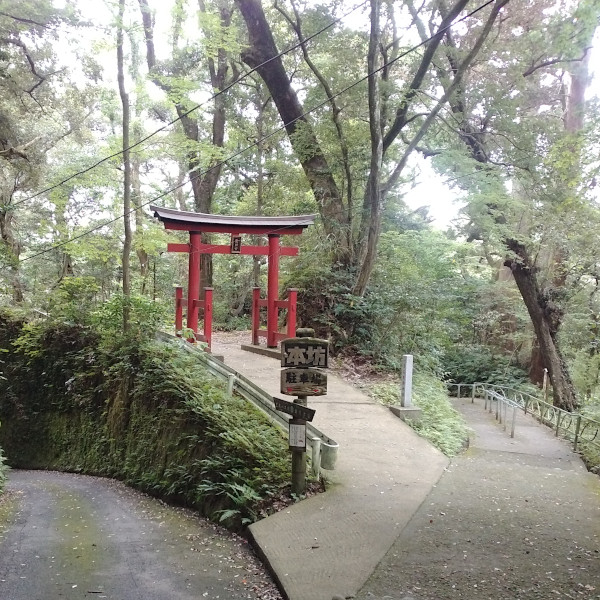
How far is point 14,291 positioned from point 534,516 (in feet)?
52.5

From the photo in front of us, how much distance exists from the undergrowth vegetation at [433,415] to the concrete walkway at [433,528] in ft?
1.16

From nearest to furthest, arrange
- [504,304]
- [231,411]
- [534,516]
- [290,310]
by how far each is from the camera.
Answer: [534,516], [231,411], [290,310], [504,304]

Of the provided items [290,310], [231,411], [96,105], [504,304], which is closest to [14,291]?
[96,105]

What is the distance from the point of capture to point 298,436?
5395 mm

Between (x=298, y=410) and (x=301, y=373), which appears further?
(x=301, y=373)

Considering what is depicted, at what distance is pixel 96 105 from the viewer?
19.8 meters

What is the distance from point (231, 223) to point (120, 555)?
8.67m

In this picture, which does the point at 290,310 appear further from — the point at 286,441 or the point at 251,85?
the point at 251,85

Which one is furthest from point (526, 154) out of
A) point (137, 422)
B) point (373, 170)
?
point (137, 422)

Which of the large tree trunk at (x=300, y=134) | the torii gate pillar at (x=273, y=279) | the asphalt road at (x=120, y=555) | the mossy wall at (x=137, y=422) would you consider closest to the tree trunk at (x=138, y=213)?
the torii gate pillar at (x=273, y=279)

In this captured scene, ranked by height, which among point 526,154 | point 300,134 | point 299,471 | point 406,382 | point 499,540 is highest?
point 300,134

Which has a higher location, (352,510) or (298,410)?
(298,410)

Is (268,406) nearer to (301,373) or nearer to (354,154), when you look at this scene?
(301,373)

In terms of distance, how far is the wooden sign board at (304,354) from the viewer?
5586mm
